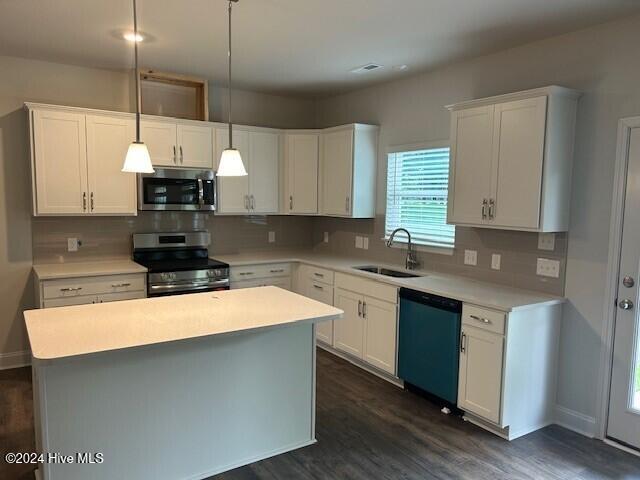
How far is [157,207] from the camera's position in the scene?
4.38m

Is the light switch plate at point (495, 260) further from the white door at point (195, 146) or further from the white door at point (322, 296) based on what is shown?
the white door at point (195, 146)

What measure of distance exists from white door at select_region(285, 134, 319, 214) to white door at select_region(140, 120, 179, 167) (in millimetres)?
1234

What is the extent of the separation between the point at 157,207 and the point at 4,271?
1400 mm

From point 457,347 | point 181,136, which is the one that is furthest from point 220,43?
point 457,347

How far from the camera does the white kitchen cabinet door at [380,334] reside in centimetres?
384

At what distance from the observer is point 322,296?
463 cm

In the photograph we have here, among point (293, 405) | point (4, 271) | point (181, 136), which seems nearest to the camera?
point (293, 405)

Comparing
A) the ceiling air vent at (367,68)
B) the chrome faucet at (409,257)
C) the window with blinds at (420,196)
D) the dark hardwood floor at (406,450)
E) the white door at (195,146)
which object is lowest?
the dark hardwood floor at (406,450)

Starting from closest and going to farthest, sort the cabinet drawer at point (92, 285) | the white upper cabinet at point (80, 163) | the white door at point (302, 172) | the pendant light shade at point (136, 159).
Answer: the pendant light shade at point (136, 159) < the cabinet drawer at point (92, 285) < the white upper cabinet at point (80, 163) < the white door at point (302, 172)

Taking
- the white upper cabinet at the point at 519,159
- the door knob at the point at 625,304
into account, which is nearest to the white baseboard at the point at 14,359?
the white upper cabinet at the point at 519,159

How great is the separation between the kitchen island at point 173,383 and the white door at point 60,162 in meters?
1.70

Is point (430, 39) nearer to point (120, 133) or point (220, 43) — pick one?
point (220, 43)

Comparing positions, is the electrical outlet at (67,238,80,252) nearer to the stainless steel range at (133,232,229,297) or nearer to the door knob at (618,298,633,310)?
the stainless steel range at (133,232,229,297)

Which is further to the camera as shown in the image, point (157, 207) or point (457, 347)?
point (157, 207)
